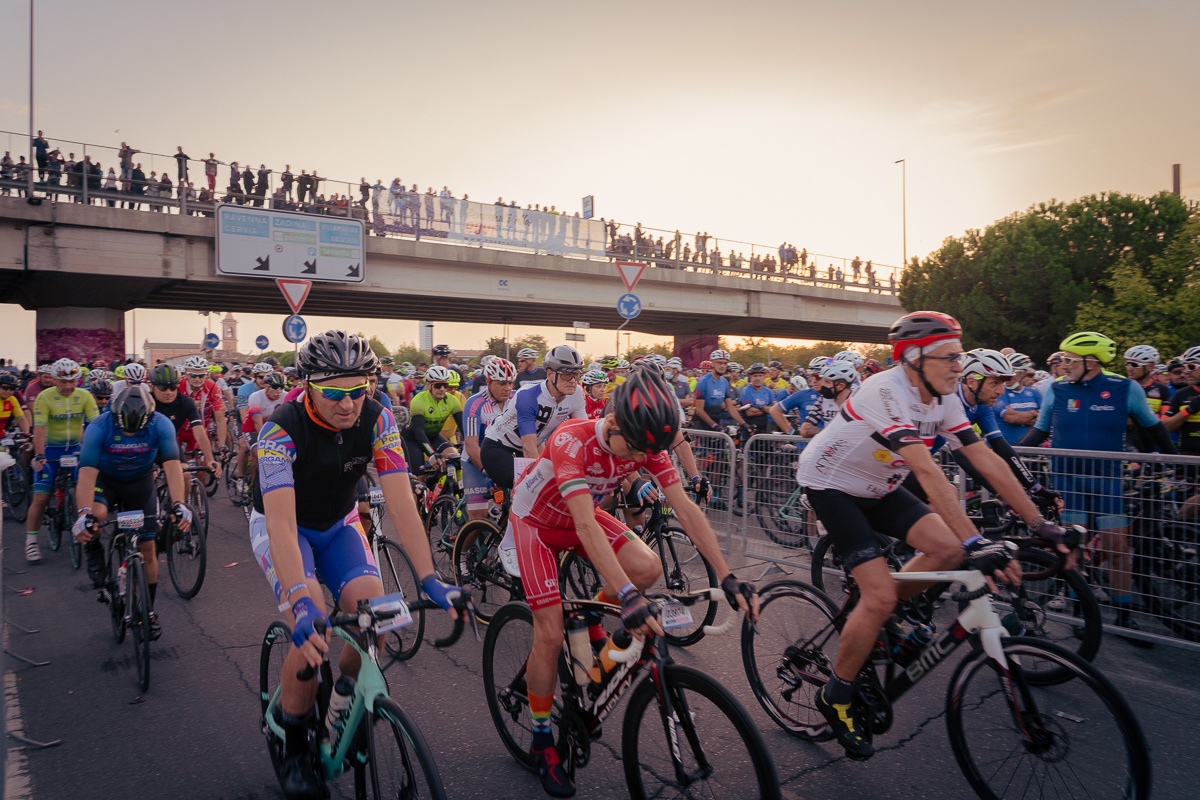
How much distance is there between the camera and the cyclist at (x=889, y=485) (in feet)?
11.4

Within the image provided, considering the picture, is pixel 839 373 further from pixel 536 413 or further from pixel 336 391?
pixel 336 391

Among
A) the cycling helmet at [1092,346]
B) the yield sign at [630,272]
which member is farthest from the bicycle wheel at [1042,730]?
the yield sign at [630,272]

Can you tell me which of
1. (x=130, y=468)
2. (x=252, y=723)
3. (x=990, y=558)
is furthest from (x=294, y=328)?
(x=990, y=558)

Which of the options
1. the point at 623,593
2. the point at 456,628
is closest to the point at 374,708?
the point at 623,593

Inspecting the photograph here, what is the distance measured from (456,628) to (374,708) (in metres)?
3.13

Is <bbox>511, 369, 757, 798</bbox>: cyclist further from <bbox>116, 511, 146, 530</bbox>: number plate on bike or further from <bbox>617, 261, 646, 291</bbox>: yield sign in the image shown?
<bbox>617, 261, 646, 291</bbox>: yield sign

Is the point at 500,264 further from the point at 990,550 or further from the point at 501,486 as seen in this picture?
the point at 990,550

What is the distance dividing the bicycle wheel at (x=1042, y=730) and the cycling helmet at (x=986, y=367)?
10.8ft

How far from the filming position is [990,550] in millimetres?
3088

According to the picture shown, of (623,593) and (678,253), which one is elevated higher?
(678,253)

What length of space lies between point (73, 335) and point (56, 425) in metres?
19.2

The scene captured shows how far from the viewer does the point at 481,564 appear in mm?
6375

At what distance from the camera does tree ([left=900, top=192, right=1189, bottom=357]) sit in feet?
104

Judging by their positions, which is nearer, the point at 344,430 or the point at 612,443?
the point at 612,443
